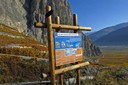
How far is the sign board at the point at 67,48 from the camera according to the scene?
12.2m

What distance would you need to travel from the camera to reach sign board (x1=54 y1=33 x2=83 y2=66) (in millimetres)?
12219

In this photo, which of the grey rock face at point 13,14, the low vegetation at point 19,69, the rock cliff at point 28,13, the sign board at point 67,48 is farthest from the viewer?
the rock cliff at point 28,13

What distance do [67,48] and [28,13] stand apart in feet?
429

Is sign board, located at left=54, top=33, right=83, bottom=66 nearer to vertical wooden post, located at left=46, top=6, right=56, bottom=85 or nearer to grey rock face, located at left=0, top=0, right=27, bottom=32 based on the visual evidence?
vertical wooden post, located at left=46, top=6, right=56, bottom=85

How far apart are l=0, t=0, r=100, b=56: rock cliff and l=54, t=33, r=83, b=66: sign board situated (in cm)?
8520

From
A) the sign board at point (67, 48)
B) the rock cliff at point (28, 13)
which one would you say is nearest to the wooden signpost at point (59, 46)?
the sign board at point (67, 48)

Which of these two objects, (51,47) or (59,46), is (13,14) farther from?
(51,47)

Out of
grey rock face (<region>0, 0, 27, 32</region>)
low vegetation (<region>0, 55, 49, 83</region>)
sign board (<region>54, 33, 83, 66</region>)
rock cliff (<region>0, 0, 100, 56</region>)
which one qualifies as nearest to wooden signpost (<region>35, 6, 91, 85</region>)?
sign board (<region>54, 33, 83, 66</region>)

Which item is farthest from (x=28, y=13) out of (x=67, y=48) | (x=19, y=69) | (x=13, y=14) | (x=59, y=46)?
(x=59, y=46)

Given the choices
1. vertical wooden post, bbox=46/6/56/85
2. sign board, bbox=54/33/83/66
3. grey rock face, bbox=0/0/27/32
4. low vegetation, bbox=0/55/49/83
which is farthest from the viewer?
grey rock face, bbox=0/0/27/32

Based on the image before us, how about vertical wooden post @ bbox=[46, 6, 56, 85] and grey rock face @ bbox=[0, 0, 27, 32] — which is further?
grey rock face @ bbox=[0, 0, 27, 32]

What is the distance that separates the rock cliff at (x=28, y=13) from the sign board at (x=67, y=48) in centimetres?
8520

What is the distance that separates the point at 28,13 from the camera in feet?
464

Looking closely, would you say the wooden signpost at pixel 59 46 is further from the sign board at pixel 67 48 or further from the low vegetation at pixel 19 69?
the low vegetation at pixel 19 69
